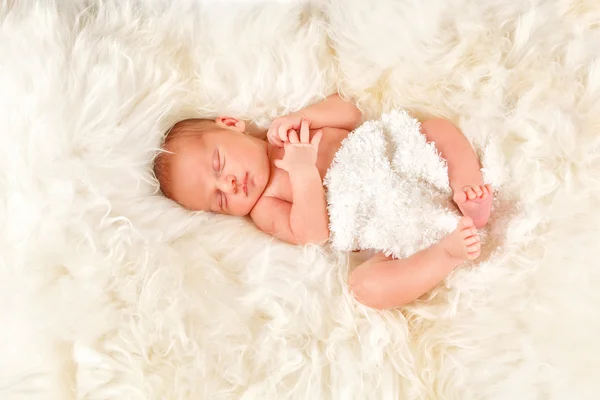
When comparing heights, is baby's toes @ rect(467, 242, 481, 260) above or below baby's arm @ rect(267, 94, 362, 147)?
below

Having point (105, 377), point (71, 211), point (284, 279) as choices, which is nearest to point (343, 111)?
point (284, 279)

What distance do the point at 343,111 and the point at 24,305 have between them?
2.49 feet

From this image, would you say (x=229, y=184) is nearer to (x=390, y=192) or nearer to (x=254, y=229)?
(x=254, y=229)

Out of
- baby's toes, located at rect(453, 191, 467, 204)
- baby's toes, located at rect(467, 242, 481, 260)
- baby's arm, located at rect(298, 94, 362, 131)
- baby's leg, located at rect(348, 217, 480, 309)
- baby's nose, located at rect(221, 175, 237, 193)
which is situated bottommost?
baby's leg, located at rect(348, 217, 480, 309)

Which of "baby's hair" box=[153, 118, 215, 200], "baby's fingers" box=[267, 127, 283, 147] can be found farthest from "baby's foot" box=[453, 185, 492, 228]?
"baby's hair" box=[153, 118, 215, 200]

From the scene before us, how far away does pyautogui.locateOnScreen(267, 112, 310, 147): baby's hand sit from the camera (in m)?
1.19

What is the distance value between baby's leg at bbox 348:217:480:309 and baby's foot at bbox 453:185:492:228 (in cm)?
8

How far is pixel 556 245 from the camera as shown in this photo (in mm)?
960

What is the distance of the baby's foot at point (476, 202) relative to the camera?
3.39 ft

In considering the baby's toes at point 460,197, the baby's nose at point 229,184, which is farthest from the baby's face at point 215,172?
the baby's toes at point 460,197

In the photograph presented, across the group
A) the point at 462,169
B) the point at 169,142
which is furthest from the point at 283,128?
the point at 462,169

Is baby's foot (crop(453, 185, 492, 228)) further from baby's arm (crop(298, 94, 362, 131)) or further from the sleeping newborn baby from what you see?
baby's arm (crop(298, 94, 362, 131))

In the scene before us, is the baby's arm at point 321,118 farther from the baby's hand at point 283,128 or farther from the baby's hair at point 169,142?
the baby's hair at point 169,142

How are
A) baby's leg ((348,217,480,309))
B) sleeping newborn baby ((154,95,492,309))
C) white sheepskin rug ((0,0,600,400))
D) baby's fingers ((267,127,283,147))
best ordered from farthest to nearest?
1. baby's fingers ((267,127,283,147))
2. sleeping newborn baby ((154,95,492,309))
3. baby's leg ((348,217,480,309))
4. white sheepskin rug ((0,0,600,400))
